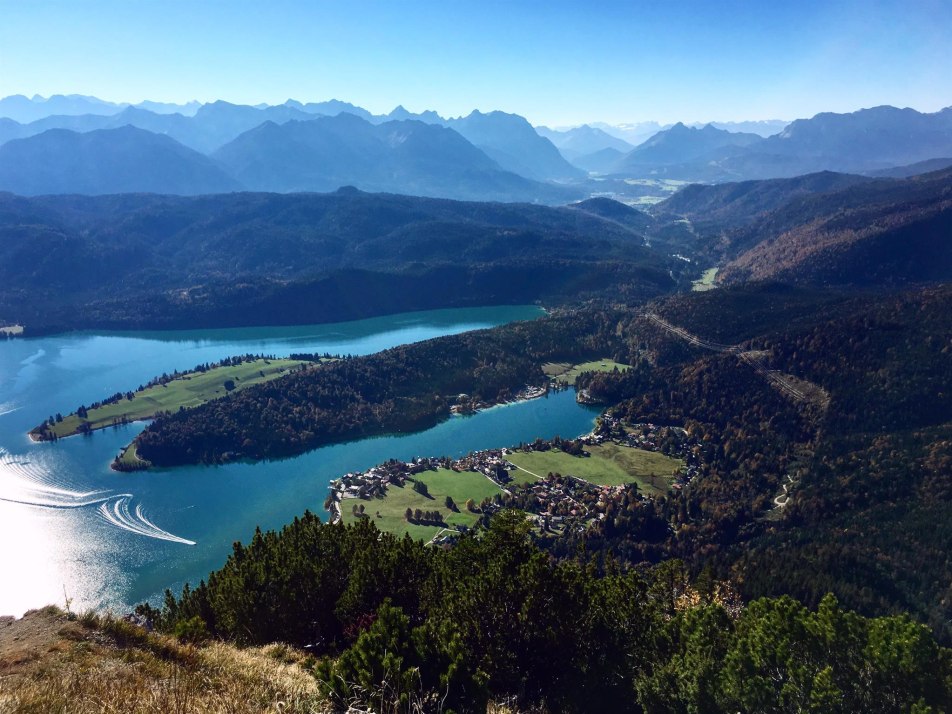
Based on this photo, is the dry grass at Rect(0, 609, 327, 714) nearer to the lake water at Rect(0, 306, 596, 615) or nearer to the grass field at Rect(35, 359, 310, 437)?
the lake water at Rect(0, 306, 596, 615)

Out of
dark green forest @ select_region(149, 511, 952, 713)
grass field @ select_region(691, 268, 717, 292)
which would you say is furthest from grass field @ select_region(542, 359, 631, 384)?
dark green forest @ select_region(149, 511, 952, 713)

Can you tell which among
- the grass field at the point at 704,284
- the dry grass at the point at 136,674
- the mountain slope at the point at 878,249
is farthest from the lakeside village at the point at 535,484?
the grass field at the point at 704,284

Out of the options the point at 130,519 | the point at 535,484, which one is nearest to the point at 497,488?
the point at 535,484

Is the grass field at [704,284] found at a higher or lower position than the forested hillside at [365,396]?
higher

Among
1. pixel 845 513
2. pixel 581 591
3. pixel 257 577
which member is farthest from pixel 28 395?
pixel 845 513

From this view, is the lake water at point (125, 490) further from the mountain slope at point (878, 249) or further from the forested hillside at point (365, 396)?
the mountain slope at point (878, 249)

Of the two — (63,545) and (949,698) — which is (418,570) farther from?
(63,545)
